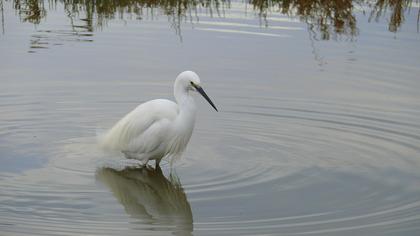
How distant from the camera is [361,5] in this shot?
15625 millimetres

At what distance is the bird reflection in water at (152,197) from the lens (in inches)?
266

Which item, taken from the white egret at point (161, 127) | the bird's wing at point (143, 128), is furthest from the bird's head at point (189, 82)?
the bird's wing at point (143, 128)

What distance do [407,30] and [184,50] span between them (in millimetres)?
3564

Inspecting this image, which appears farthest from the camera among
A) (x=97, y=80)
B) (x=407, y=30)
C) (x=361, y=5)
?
(x=361, y=5)

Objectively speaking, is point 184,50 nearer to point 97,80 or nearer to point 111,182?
point 97,80

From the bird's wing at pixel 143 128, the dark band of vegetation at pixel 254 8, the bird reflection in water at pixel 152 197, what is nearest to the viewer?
the bird reflection in water at pixel 152 197

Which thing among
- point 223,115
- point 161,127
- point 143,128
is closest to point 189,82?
point 161,127

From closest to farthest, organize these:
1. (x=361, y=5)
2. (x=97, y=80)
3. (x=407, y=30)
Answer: (x=97, y=80), (x=407, y=30), (x=361, y=5)

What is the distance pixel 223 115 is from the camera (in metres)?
9.75

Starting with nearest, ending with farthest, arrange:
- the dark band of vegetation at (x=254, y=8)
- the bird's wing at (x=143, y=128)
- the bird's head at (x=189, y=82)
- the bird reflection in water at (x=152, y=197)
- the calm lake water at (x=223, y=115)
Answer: the bird reflection in water at (x=152, y=197), the calm lake water at (x=223, y=115), the bird's head at (x=189, y=82), the bird's wing at (x=143, y=128), the dark band of vegetation at (x=254, y=8)

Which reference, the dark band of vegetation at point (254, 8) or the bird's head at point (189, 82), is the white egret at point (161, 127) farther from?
the dark band of vegetation at point (254, 8)

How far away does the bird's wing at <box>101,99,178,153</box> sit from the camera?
8031mm

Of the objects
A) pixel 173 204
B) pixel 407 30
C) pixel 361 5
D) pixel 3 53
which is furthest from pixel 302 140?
pixel 361 5

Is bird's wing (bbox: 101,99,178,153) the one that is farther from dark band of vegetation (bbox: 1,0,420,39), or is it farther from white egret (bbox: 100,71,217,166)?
dark band of vegetation (bbox: 1,0,420,39)
